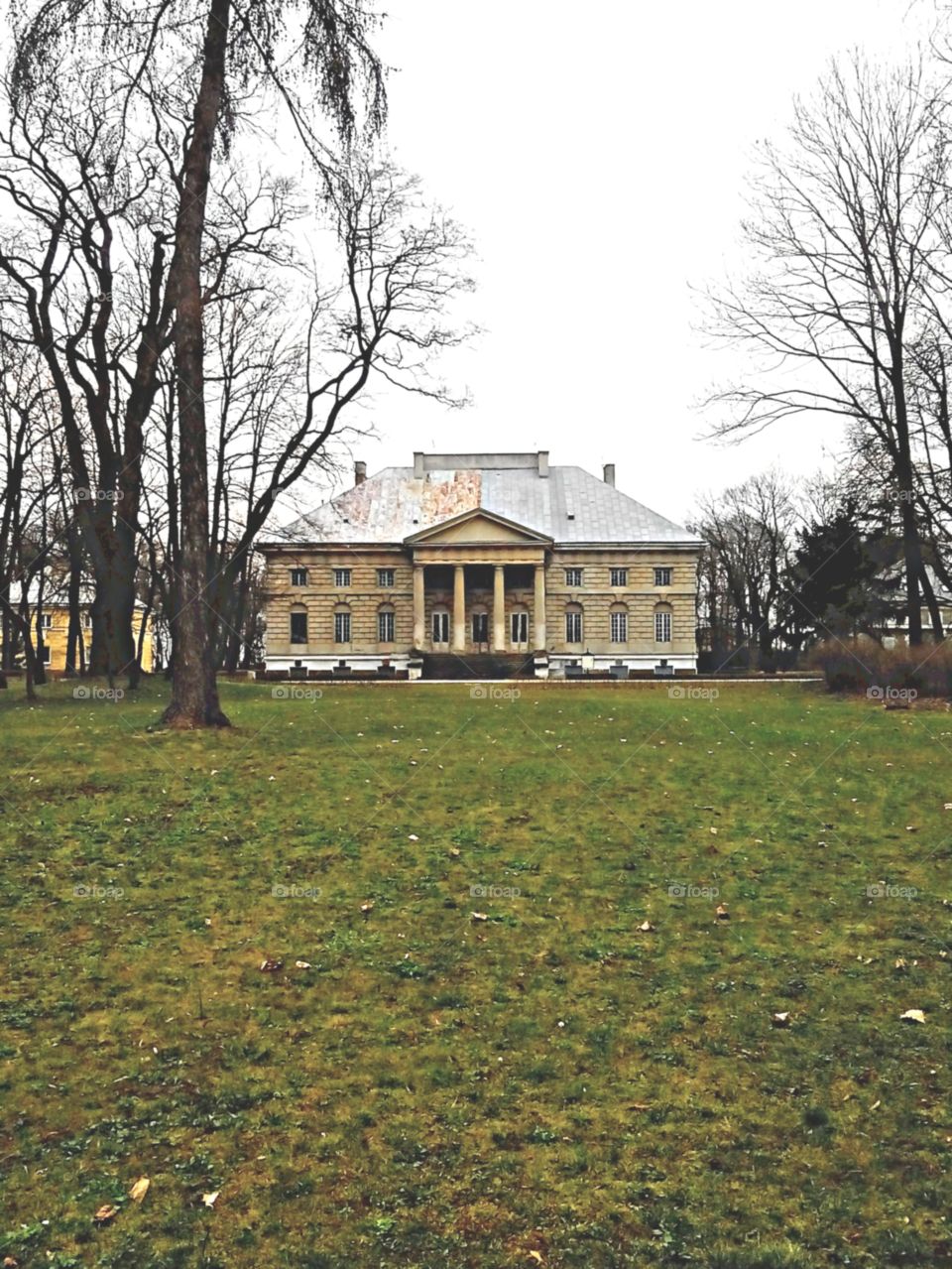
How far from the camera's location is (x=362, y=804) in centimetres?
1035

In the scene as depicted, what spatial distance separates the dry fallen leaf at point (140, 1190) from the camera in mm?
4367

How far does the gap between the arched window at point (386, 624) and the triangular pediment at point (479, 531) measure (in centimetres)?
432

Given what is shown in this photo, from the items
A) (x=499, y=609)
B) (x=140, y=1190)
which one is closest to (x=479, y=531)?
(x=499, y=609)

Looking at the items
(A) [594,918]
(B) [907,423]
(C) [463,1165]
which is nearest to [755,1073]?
(C) [463,1165]

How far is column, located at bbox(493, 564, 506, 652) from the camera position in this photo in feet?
181

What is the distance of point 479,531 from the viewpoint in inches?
2168

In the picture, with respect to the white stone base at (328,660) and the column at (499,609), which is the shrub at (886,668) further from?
the white stone base at (328,660)

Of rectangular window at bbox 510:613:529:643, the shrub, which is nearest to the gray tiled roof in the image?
rectangular window at bbox 510:613:529:643

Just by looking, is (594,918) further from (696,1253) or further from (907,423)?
(907,423)

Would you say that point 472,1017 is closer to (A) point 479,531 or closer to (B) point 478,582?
(A) point 479,531

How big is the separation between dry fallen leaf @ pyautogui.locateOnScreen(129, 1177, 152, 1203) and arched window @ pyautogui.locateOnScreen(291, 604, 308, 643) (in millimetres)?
53434

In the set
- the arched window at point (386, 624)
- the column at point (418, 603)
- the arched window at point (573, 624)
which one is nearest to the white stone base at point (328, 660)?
the arched window at point (386, 624)

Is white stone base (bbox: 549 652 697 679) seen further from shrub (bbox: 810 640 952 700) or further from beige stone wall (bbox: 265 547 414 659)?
shrub (bbox: 810 640 952 700)

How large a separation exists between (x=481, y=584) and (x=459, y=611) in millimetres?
2164
